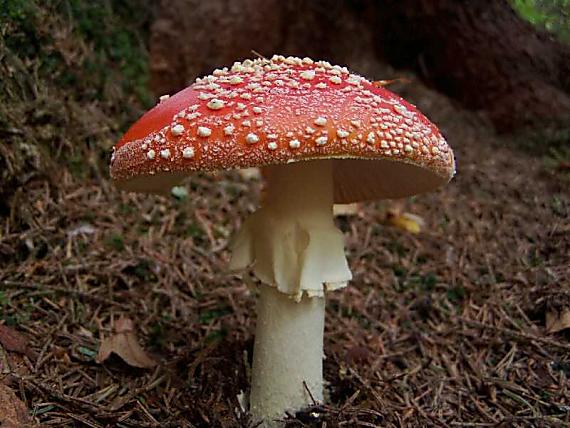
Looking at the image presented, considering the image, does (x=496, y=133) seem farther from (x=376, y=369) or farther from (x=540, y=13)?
(x=376, y=369)

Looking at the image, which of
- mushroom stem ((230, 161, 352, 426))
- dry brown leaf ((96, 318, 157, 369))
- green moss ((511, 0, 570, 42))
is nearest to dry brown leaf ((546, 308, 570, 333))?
mushroom stem ((230, 161, 352, 426))

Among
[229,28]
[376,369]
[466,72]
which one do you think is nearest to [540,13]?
[466,72]

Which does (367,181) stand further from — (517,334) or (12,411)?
(12,411)

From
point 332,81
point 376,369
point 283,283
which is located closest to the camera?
point 332,81

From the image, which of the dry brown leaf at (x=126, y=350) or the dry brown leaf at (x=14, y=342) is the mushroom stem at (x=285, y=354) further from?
the dry brown leaf at (x=14, y=342)

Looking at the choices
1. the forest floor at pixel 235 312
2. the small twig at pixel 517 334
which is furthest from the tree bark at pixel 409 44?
the small twig at pixel 517 334

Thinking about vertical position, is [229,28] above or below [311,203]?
below
